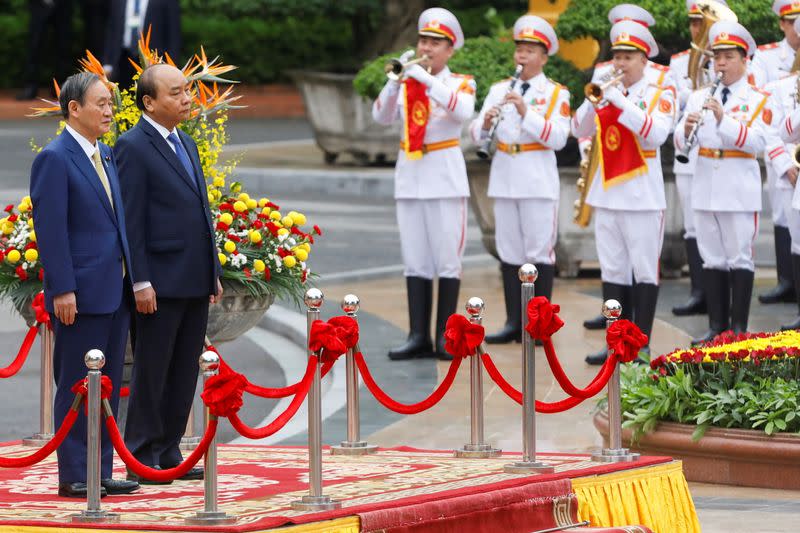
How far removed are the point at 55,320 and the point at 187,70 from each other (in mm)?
1908

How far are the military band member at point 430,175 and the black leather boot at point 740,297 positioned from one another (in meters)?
1.76

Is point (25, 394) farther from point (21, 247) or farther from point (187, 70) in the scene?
point (187, 70)

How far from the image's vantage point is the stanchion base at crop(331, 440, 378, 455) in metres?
8.85

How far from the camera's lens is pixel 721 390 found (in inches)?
364

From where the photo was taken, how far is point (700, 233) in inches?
508

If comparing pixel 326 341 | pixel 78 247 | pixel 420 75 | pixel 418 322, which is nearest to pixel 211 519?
pixel 326 341

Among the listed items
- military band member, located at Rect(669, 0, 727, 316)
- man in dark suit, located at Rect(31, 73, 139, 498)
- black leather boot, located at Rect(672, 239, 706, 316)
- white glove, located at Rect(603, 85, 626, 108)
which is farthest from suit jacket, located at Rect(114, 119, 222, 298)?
black leather boot, located at Rect(672, 239, 706, 316)

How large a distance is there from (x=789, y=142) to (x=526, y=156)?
168 cm

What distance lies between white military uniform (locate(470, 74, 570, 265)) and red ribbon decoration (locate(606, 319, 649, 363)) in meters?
4.43

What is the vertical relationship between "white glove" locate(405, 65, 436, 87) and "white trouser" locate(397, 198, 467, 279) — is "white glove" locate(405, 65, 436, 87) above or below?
above

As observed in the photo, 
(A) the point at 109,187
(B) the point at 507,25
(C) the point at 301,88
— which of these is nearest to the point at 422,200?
(A) the point at 109,187

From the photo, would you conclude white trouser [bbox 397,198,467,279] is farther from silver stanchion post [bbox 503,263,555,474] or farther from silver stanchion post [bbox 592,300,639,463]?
silver stanchion post [bbox 503,263,555,474]

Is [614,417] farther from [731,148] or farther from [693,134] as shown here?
[731,148]

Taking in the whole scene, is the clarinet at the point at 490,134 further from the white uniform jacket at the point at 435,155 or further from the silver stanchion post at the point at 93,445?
the silver stanchion post at the point at 93,445
